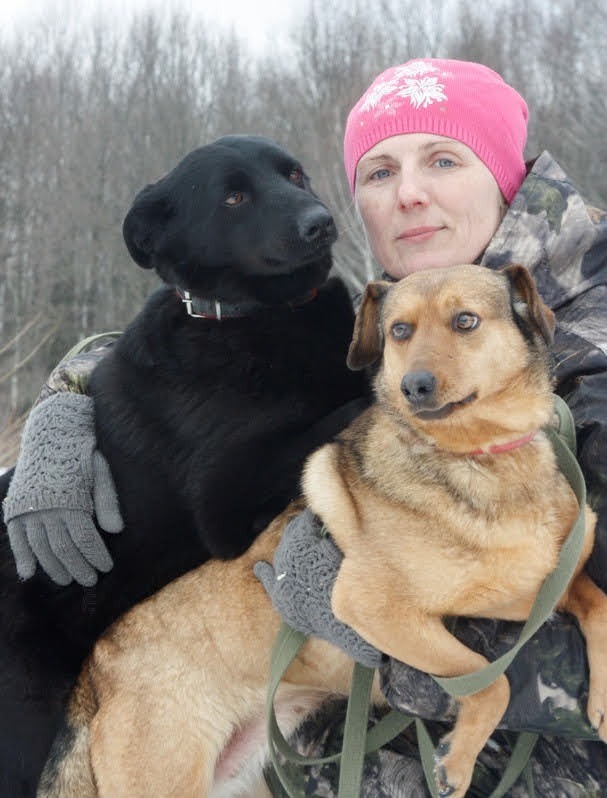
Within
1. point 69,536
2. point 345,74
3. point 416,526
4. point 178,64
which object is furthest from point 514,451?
point 178,64

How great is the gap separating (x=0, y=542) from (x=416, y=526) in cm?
144

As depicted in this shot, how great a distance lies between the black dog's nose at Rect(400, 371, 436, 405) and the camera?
77.8 inches

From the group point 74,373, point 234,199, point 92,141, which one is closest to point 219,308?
point 234,199

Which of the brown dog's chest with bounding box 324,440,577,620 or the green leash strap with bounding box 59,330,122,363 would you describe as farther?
the green leash strap with bounding box 59,330,122,363

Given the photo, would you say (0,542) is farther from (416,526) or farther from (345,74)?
(345,74)

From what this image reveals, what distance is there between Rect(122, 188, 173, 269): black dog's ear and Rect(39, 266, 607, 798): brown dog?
1046mm

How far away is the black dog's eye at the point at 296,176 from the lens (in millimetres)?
3186

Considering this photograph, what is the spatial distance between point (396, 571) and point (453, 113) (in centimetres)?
161

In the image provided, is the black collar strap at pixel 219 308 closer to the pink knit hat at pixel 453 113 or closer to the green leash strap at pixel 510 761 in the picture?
the pink knit hat at pixel 453 113

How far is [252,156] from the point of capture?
3078mm

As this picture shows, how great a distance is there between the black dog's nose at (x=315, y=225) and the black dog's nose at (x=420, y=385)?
103 centimetres

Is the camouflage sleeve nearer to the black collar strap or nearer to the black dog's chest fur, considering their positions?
the black dog's chest fur

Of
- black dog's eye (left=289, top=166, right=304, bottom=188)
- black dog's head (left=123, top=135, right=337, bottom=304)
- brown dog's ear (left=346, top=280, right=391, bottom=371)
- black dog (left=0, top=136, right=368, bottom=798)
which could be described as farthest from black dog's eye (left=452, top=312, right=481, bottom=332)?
black dog's eye (left=289, top=166, right=304, bottom=188)

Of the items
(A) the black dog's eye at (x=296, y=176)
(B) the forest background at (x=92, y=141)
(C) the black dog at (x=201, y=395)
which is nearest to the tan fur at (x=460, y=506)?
(C) the black dog at (x=201, y=395)
